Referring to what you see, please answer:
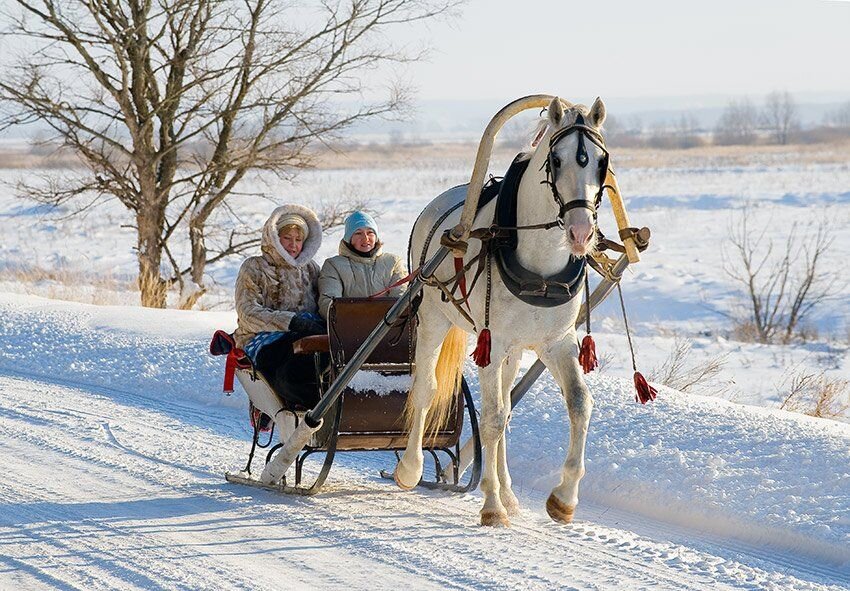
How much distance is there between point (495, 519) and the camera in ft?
19.2

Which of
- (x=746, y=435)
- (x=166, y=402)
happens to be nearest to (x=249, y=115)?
(x=166, y=402)

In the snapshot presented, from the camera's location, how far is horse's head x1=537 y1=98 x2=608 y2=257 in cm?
487

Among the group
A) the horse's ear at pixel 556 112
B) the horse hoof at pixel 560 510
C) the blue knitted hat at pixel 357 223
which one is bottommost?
the horse hoof at pixel 560 510

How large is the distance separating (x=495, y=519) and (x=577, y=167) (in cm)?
188

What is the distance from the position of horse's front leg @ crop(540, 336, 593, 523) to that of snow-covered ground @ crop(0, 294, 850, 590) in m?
0.19

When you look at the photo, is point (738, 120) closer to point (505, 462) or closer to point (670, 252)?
point (670, 252)

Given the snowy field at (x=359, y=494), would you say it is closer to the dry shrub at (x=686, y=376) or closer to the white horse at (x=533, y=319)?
the dry shrub at (x=686, y=376)

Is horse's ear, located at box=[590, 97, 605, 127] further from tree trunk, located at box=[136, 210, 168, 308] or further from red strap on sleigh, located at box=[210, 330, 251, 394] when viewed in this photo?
tree trunk, located at box=[136, 210, 168, 308]

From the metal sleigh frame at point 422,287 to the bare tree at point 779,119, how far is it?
83154 millimetres

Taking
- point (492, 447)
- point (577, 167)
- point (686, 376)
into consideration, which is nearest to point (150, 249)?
point (686, 376)

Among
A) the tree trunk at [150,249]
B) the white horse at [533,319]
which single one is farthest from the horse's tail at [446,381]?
the tree trunk at [150,249]

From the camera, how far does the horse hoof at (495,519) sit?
5852 millimetres

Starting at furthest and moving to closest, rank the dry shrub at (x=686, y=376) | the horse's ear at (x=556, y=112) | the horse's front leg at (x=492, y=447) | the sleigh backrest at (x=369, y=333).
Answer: the dry shrub at (x=686, y=376), the sleigh backrest at (x=369, y=333), the horse's front leg at (x=492, y=447), the horse's ear at (x=556, y=112)

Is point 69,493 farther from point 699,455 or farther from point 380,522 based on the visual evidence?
point 699,455
